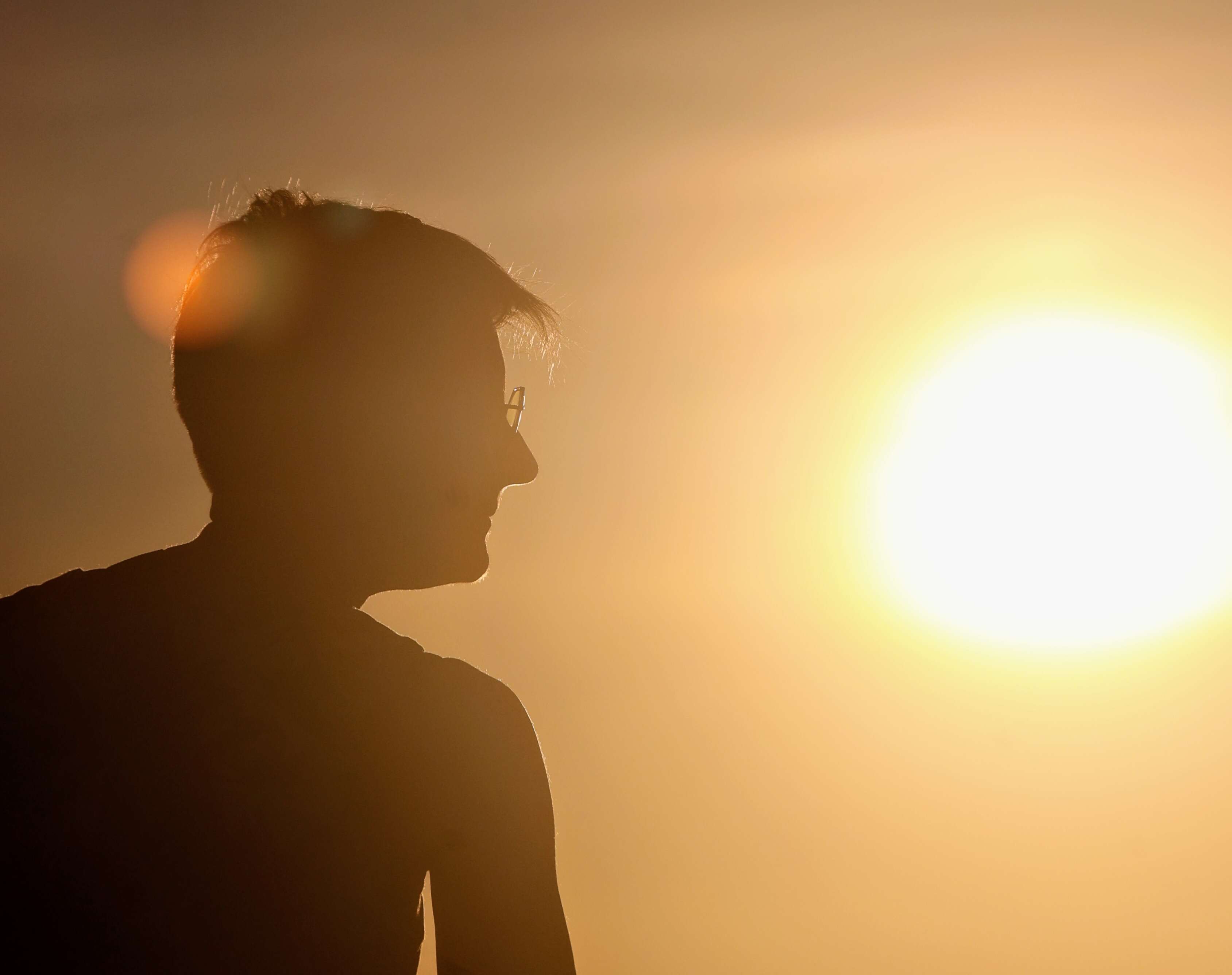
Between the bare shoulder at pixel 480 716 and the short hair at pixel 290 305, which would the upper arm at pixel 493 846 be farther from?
the short hair at pixel 290 305

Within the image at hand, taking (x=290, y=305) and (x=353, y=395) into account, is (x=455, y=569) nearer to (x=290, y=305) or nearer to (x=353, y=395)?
(x=353, y=395)

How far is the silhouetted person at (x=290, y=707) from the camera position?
7.66 ft

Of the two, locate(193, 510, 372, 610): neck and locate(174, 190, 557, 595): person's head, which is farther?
locate(174, 190, 557, 595): person's head

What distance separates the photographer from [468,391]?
10.3ft

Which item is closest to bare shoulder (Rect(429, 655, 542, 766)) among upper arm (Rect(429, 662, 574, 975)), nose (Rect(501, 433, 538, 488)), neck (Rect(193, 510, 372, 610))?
upper arm (Rect(429, 662, 574, 975))

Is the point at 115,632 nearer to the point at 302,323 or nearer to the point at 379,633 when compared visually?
the point at 379,633

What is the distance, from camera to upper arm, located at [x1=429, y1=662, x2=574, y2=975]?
8.22ft

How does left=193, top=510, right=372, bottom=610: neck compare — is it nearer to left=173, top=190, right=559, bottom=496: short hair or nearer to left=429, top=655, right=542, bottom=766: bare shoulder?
left=173, top=190, right=559, bottom=496: short hair

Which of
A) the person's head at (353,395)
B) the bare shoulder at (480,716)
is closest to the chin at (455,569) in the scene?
the person's head at (353,395)

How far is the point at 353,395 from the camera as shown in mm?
2977

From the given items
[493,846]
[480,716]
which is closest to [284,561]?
[480,716]

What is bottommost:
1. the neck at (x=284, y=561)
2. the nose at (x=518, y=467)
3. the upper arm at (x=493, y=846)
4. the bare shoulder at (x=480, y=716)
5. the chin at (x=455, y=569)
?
the upper arm at (x=493, y=846)

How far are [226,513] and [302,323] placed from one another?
1.82ft

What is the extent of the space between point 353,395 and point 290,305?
315 mm
